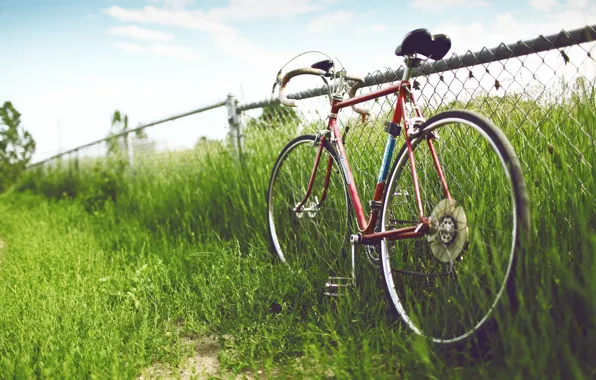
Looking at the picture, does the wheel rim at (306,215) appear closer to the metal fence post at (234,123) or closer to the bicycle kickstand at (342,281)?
the bicycle kickstand at (342,281)

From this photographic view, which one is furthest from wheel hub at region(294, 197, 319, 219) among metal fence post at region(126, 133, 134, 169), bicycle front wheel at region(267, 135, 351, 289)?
metal fence post at region(126, 133, 134, 169)

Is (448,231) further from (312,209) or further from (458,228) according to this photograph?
(312,209)

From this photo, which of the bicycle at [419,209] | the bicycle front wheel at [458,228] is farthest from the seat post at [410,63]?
the bicycle front wheel at [458,228]

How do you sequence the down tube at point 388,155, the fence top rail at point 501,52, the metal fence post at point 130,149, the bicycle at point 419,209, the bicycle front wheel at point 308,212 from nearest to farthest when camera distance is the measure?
1. the bicycle at point 419,209
2. the fence top rail at point 501,52
3. the down tube at point 388,155
4. the bicycle front wheel at point 308,212
5. the metal fence post at point 130,149

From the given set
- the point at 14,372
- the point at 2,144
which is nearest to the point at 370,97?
the point at 14,372

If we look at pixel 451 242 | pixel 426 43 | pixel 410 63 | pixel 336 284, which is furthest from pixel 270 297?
pixel 426 43

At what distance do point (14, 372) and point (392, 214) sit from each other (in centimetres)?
192

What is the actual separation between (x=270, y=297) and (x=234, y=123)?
2579mm

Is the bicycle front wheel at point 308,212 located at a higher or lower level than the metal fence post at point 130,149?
lower

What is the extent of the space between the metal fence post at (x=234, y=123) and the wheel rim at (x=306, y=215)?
1222 mm

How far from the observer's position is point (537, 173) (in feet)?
7.22

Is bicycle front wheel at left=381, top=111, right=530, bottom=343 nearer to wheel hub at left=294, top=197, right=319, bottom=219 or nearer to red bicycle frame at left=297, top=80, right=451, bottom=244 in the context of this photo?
red bicycle frame at left=297, top=80, right=451, bottom=244

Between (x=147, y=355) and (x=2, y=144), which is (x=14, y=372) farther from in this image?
(x=2, y=144)

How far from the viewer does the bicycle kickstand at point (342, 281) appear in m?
2.60
